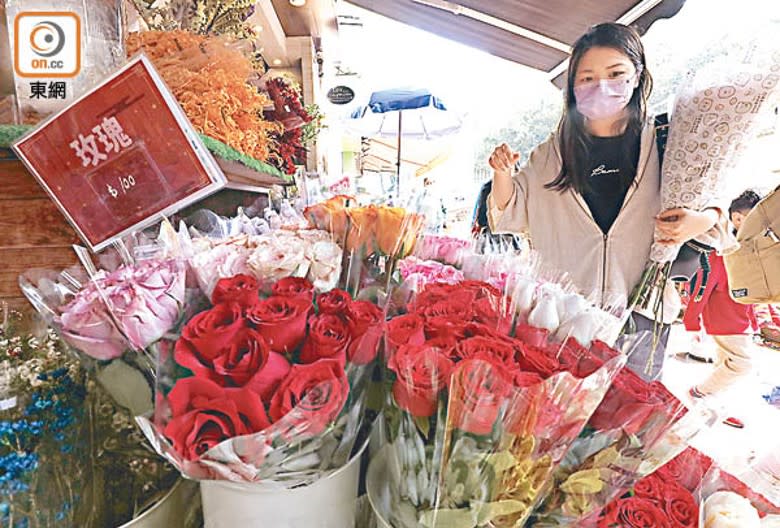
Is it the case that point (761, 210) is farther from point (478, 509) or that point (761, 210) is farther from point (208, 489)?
point (208, 489)

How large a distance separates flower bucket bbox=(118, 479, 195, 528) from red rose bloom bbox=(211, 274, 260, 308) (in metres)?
0.21

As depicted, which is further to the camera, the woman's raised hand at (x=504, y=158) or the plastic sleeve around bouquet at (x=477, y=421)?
the woman's raised hand at (x=504, y=158)

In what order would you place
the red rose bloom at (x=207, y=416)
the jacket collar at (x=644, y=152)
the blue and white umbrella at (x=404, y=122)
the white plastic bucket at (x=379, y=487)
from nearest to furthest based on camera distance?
the red rose bloom at (x=207, y=416) < the white plastic bucket at (x=379, y=487) < the jacket collar at (x=644, y=152) < the blue and white umbrella at (x=404, y=122)

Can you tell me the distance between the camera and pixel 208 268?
1.73 feet

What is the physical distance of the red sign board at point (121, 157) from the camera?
64 cm

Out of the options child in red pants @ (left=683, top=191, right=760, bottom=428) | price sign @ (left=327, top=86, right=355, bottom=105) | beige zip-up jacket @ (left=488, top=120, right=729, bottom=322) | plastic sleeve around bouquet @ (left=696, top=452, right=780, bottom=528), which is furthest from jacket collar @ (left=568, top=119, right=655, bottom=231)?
price sign @ (left=327, top=86, right=355, bottom=105)

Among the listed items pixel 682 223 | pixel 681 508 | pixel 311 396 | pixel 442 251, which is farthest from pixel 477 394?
pixel 682 223

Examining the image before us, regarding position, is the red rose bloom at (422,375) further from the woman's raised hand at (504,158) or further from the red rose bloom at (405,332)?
the woman's raised hand at (504,158)

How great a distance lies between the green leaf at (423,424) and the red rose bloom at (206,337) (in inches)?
6.7

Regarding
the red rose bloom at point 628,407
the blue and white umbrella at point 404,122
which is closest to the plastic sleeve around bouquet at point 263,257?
the red rose bloom at point 628,407

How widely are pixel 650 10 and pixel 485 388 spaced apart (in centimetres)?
251

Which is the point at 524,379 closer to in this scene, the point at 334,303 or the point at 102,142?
the point at 334,303

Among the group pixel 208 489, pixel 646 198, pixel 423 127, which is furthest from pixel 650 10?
pixel 423 127

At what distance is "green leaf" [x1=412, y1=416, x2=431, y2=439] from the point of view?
0.40 metres
